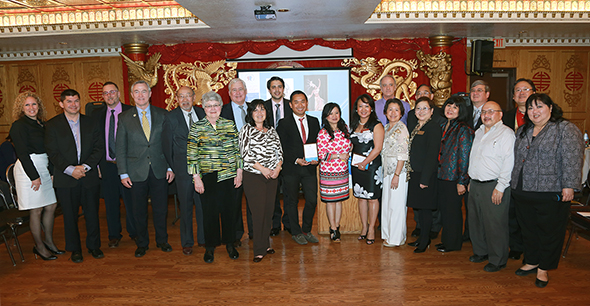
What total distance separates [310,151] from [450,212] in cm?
156

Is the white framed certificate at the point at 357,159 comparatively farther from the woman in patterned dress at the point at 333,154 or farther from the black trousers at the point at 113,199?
the black trousers at the point at 113,199

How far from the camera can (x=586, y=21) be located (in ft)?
20.1

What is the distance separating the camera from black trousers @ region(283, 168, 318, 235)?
13.2 feet

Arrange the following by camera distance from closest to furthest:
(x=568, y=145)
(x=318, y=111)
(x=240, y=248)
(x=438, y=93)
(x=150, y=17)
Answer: (x=568, y=145)
(x=240, y=248)
(x=150, y=17)
(x=438, y=93)
(x=318, y=111)

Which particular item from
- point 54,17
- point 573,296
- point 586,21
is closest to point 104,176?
point 54,17

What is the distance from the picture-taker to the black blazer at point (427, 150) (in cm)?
360

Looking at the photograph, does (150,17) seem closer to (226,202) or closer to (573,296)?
(226,202)

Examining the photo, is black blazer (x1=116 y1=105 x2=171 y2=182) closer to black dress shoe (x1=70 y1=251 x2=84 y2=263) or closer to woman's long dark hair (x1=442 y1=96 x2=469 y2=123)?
black dress shoe (x1=70 y1=251 x2=84 y2=263)

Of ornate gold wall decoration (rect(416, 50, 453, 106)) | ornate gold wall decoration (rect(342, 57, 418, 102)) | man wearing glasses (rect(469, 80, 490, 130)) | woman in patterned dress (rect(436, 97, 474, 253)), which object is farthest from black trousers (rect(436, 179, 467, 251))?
ornate gold wall decoration (rect(342, 57, 418, 102))

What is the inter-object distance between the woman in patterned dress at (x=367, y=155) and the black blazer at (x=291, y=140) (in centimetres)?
45

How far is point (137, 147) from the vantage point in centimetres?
376

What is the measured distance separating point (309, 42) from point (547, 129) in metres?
5.26

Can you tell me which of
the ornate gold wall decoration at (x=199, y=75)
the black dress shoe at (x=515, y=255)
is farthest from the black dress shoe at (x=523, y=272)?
the ornate gold wall decoration at (x=199, y=75)

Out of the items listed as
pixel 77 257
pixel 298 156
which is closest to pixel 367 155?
pixel 298 156
